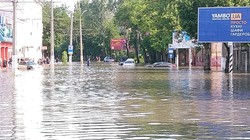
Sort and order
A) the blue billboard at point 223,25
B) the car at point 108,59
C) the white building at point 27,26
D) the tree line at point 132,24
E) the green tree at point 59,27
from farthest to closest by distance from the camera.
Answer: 1. the car at point 108,59
2. the green tree at point 59,27
3. the white building at point 27,26
4. the tree line at point 132,24
5. the blue billboard at point 223,25

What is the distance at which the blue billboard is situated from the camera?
191ft

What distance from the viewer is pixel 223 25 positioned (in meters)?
58.4

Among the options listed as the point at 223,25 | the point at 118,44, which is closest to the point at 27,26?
the point at 118,44

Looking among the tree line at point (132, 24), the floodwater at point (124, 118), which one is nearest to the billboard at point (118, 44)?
the tree line at point (132, 24)

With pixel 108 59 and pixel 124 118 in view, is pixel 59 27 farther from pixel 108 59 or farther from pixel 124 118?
pixel 124 118

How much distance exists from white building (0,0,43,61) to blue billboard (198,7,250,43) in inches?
1916

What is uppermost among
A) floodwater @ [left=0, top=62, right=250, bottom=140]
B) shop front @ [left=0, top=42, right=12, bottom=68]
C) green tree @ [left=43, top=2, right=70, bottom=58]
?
green tree @ [left=43, top=2, right=70, bottom=58]

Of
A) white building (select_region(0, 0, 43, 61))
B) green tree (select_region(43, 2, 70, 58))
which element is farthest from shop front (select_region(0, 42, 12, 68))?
green tree (select_region(43, 2, 70, 58))

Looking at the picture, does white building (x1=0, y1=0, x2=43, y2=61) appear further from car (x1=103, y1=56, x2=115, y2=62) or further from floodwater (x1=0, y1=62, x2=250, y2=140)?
floodwater (x1=0, y1=62, x2=250, y2=140)

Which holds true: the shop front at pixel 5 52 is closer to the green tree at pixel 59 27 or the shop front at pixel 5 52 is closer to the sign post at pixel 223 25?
the sign post at pixel 223 25

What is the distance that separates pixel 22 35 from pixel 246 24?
61.9 metres

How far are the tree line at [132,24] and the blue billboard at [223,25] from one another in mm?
5860

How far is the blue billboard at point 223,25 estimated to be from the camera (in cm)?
5825

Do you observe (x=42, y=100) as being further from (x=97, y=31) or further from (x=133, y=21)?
(x=97, y=31)
